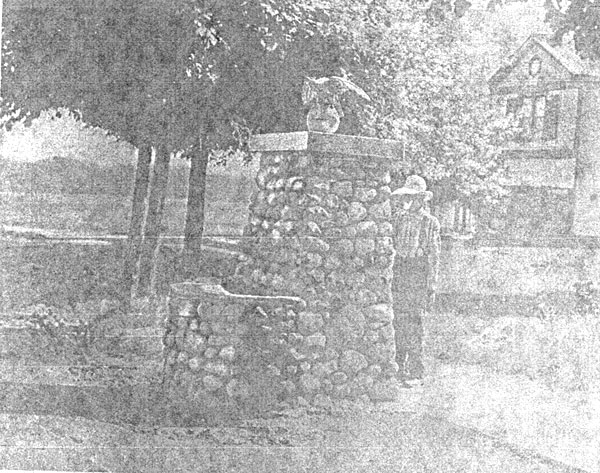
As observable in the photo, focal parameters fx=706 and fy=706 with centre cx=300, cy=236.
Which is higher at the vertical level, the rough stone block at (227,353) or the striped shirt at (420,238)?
the striped shirt at (420,238)

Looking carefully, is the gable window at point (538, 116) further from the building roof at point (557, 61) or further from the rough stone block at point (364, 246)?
the rough stone block at point (364, 246)

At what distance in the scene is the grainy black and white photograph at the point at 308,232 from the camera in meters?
2.89

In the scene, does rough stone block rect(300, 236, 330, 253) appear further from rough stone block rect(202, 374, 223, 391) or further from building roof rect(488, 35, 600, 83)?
building roof rect(488, 35, 600, 83)

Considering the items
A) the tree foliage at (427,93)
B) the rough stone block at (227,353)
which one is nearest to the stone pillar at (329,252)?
the tree foliage at (427,93)

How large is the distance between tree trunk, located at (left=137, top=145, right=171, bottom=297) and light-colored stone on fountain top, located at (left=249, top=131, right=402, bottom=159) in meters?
0.38

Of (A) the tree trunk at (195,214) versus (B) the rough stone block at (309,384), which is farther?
(B) the rough stone block at (309,384)

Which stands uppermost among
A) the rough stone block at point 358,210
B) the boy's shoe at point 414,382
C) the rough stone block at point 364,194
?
the rough stone block at point 364,194

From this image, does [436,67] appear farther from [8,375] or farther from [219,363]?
[8,375]

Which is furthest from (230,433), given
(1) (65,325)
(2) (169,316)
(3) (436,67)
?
(3) (436,67)

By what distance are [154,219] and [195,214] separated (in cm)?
18

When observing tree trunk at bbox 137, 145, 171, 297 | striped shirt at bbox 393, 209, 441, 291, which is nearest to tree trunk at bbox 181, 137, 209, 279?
tree trunk at bbox 137, 145, 171, 297

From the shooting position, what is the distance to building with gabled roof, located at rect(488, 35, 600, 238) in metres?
2.88

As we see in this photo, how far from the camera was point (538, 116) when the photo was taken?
2875mm

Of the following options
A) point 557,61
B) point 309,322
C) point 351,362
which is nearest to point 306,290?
point 309,322
